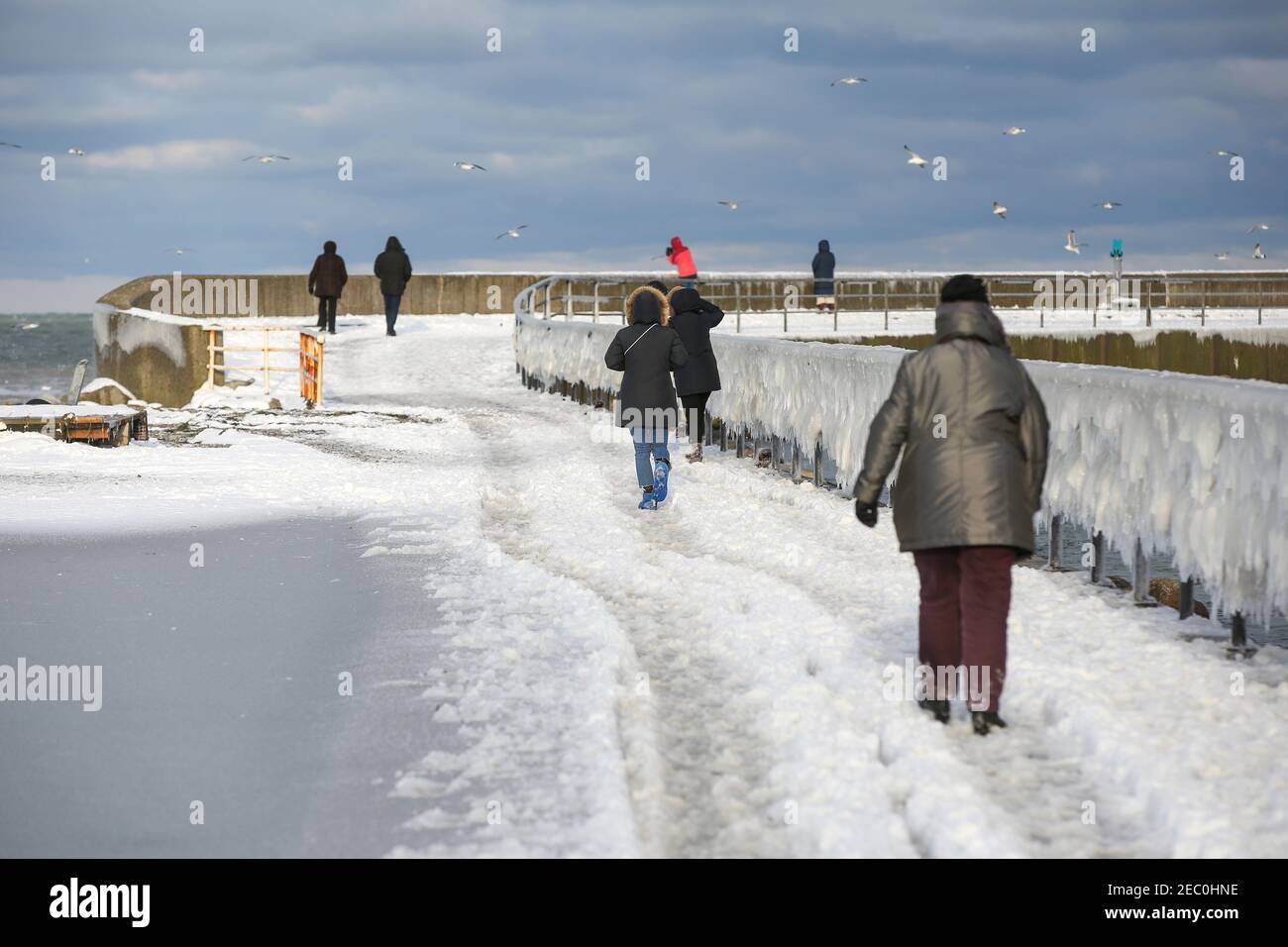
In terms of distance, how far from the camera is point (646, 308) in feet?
40.4

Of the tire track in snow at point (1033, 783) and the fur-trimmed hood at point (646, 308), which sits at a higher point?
the fur-trimmed hood at point (646, 308)

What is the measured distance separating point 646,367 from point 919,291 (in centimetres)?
3028

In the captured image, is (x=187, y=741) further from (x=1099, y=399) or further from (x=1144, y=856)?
(x=1099, y=399)

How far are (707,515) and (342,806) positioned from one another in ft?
23.5

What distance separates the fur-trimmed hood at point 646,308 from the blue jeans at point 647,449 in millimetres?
822

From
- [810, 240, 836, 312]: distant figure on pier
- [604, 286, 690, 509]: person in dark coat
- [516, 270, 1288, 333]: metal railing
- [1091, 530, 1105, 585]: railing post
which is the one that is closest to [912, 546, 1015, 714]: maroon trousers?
[1091, 530, 1105, 585]: railing post

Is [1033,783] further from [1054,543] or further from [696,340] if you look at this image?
[696,340]

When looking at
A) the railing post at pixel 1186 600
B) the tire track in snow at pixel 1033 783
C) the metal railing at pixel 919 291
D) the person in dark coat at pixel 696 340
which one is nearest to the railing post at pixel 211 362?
the metal railing at pixel 919 291

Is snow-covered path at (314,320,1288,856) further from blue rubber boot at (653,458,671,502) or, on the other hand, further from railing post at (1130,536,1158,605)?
blue rubber boot at (653,458,671,502)

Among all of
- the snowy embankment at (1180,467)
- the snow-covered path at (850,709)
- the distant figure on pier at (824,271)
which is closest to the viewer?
the snow-covered path at (850,709)

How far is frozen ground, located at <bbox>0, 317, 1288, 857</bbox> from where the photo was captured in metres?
5.01

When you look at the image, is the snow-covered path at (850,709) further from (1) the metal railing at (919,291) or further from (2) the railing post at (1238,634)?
(1) the metal railing at (919,291)

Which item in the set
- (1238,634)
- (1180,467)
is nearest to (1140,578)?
(1180,467)

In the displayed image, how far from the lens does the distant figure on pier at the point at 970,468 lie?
6.04 meters
